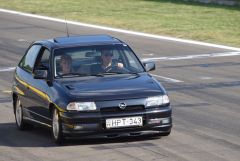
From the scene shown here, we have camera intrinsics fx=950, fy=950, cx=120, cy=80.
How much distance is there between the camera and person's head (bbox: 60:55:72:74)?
14.1m

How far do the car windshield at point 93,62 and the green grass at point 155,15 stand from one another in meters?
16.1

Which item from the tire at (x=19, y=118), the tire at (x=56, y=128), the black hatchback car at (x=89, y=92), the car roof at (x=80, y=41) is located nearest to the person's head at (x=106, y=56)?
the black hatchback car at (x=89, y=92)

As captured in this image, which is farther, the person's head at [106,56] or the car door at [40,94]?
the person's head at [106,56]

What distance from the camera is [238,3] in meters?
41.9

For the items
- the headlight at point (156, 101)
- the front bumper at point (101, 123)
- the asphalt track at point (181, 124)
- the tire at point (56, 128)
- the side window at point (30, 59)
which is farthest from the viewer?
the side window at point (30, 59)

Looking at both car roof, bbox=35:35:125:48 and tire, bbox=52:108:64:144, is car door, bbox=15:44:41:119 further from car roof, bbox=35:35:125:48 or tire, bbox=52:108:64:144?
tire, bbox=52:108:64:144

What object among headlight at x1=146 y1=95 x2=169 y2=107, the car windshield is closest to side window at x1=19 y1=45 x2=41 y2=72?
the car windshield

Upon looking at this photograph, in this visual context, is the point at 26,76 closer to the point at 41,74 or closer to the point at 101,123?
the point at 41,74

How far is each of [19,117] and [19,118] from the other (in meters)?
0.02

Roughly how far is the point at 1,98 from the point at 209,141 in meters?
7.12

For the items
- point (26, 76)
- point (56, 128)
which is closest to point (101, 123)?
point (56, 128)

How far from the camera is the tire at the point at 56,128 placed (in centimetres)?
1322

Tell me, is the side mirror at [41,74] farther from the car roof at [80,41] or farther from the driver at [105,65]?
the driver at [105,65]

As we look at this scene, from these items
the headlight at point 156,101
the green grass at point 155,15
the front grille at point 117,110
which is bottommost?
the green grass at point 155,15
